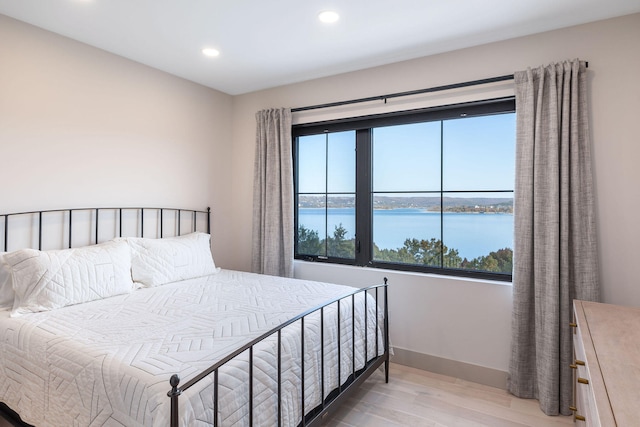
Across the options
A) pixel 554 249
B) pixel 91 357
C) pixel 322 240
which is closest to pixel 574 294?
pixel 554 249

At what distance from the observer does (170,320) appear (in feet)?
6.30

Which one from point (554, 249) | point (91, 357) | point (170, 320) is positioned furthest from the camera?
point (554, 249)

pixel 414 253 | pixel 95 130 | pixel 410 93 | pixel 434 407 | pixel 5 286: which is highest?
pixel 410 93

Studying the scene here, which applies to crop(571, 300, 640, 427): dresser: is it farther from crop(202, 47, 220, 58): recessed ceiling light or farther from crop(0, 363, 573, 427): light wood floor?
crop(202, 47, 220, 58): recessed ceiling light

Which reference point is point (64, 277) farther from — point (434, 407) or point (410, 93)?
point (410, 93)

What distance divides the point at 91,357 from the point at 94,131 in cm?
192

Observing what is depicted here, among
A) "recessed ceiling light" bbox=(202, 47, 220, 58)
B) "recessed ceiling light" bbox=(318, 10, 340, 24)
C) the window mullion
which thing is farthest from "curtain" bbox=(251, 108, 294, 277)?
"recessed ceiling light" bbox=(318, 10, 340, 24)

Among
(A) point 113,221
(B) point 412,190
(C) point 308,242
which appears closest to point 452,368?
(B) point 412,190

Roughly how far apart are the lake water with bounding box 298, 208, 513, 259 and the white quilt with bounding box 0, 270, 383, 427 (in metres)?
0.93

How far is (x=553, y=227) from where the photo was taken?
7.37 feet

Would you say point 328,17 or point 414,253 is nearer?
point 328,17

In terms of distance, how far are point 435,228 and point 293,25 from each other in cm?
188

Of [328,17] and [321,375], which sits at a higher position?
[328,17]

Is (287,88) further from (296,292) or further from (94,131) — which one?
(296,292)
